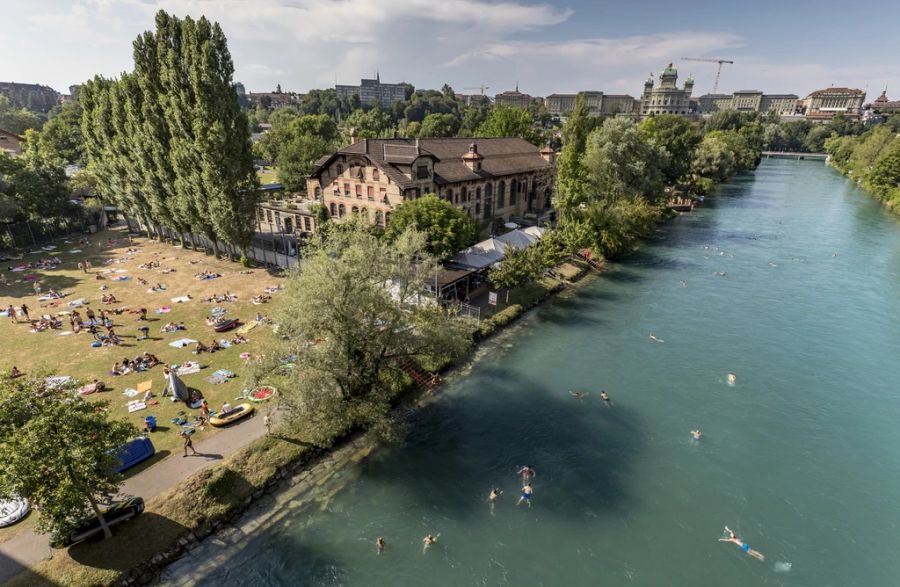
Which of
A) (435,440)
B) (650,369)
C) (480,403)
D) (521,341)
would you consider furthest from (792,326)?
(435,440)

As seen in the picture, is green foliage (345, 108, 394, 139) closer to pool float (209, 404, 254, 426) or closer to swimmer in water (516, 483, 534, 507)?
pool float (209, 404, 254, 426)


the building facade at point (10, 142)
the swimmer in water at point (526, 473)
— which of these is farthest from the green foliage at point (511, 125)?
the building facade at point (10, 142)

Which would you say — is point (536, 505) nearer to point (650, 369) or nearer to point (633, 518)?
point (633, 518)

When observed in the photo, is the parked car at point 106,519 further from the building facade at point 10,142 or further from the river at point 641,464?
the building facade at point 10,142

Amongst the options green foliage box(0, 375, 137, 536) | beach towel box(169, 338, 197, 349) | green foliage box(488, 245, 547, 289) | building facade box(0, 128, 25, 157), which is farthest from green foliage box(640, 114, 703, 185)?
building facade box(0, 128, 25, 157)

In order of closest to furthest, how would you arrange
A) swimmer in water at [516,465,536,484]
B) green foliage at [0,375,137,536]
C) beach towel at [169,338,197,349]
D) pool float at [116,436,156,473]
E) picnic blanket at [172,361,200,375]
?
green foliage at [0,375,137,536] < pool float at [116,436,156,473] < swimmer in water at [516,465,536,484] < picnic blanket at [172,361,200,375] < beach towel at [169,338,197,349]

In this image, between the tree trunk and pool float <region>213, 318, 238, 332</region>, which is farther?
pool float <region>213, 318, 238, 332</region>

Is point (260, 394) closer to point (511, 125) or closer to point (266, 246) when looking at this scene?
point (266, 246)
